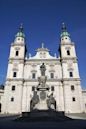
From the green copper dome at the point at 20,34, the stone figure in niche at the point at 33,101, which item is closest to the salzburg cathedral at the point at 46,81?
the green copper dome at the point at 20,34

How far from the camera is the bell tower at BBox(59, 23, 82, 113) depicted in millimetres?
40719

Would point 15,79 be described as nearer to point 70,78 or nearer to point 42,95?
point 70,78

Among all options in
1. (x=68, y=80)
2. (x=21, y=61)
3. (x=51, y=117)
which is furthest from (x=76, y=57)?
(x=51, y=117)

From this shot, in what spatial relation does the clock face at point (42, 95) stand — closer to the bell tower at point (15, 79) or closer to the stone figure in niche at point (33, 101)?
the stone figure in niche at point (33, 101)

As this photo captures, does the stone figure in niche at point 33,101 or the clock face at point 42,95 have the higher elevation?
the clock face at point 42,95

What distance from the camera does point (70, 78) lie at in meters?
43.5

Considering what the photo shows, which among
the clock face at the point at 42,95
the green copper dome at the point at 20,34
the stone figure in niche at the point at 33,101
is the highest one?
the green copper dome at the point at 20,34

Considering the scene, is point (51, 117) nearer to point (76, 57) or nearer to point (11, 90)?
point (11, 90)

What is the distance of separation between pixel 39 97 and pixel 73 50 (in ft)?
106

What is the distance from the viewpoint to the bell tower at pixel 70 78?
40719mm

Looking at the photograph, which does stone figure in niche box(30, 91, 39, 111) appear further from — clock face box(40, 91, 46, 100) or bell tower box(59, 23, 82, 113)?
bell tower box(59, 23, 82, 113)

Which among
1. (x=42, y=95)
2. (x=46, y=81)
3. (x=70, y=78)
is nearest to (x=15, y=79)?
(x=46, y=81)

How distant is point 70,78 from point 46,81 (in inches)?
277

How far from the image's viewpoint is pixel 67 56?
47.2 metres
